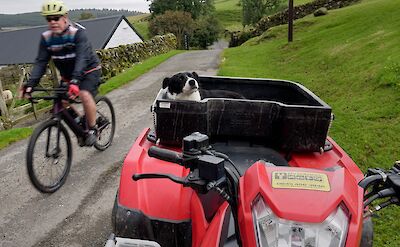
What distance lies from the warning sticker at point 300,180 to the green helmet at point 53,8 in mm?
4194

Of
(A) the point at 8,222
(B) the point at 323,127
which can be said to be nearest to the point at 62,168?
(A) the point at 8,222

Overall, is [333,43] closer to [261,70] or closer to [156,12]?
[261,70]

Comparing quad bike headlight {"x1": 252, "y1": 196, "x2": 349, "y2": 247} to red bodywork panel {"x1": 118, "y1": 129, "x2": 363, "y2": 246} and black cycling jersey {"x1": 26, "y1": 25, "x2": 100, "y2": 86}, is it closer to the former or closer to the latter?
red bodywork panel {"x1": 118, "y1": 129, "x2": 363, "y2": 246}

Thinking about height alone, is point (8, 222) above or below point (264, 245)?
below

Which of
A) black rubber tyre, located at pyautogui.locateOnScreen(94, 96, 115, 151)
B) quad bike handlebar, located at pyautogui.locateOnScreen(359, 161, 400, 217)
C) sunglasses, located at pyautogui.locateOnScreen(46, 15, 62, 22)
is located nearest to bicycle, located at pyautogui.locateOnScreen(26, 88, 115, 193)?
black rubber tyre, located at pyautogui.locateOnScreen(94, 96, 115, 151)

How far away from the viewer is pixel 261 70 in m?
15.5

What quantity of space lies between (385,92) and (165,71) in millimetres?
11090

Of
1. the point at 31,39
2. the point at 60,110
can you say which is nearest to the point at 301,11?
the point at 31,39

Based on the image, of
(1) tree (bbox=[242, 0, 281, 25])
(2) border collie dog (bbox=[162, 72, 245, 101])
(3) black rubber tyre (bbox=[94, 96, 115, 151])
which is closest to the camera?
(2) border collie dog (bbox=[162, 72, 245, 101])

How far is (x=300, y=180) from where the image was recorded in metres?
1.71

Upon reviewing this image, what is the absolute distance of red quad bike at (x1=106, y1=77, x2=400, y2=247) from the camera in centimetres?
160

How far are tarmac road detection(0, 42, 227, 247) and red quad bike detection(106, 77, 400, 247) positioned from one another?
1.32 meters

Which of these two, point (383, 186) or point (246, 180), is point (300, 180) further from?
point (383, 186)

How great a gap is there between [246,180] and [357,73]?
981cm
